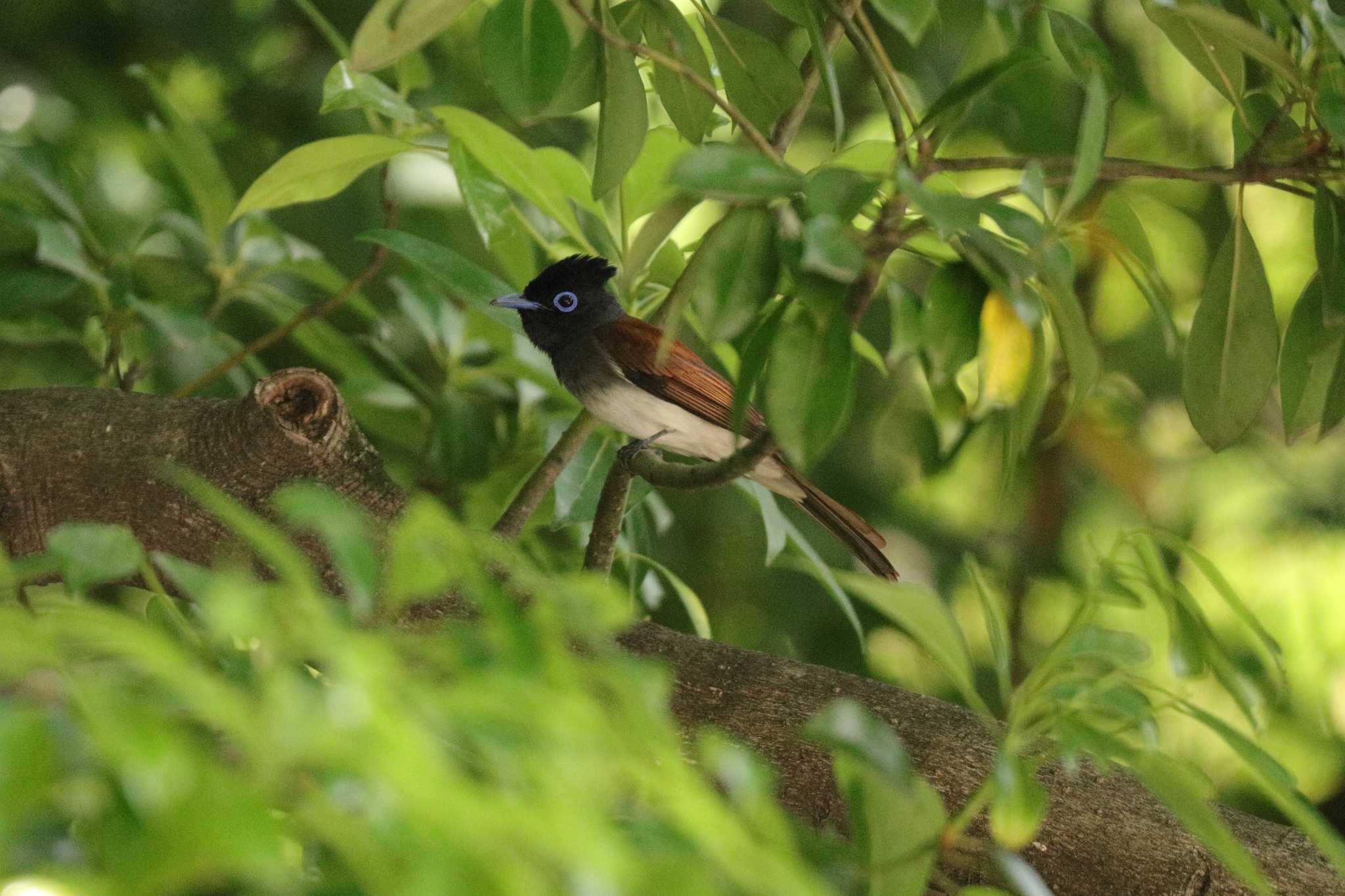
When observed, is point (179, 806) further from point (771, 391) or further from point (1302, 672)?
point (1302, 672)

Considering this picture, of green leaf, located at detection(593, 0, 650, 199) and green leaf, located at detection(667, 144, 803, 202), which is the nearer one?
green leaf, located at detection(667, 144, 803, 202)

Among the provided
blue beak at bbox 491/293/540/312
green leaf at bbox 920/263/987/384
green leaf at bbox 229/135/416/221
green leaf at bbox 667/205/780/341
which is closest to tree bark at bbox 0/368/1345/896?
green leaf at bbox 229/135/416/221

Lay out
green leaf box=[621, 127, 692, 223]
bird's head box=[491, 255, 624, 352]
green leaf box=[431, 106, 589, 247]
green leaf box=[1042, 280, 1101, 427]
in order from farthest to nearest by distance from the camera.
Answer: bird's head box=[491, 255, 624, 352] < green leaf box=[621, 127, 692, 223] < green leaf box=[431, 106, 589, 247] < green leaf box=[1042, 280, 1101, 427]

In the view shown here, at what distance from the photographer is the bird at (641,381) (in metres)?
2.17

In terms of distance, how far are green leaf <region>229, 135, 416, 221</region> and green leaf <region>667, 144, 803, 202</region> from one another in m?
0.76

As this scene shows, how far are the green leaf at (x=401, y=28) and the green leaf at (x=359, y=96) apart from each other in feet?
1.14

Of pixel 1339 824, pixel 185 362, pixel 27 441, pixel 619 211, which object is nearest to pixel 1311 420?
pixel 619 211

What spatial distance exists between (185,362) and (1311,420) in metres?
1.67

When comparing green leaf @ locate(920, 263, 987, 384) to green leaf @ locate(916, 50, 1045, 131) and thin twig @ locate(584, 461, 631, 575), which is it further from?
thin twig @ locate(584, 461, 631, 575)

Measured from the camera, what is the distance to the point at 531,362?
80.7 inches

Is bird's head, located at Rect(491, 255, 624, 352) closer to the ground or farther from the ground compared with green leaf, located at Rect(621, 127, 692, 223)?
closer to the ground

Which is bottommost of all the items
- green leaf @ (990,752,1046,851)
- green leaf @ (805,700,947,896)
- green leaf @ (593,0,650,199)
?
green leaf @ (805,700,947,896)

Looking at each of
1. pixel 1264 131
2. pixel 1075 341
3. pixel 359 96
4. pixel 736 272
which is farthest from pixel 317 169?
pixel 1264 131

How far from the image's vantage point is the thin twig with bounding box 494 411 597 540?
1585 millimetres
